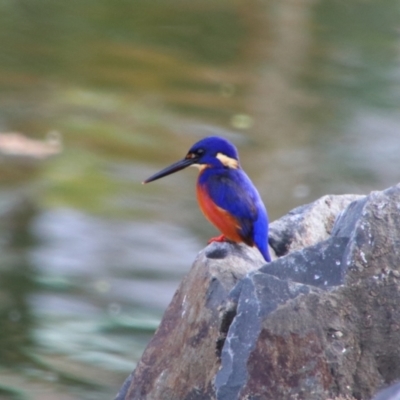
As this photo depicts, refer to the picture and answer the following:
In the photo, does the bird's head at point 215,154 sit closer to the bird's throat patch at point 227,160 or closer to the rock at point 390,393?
the bird's throat patch at point 227,160

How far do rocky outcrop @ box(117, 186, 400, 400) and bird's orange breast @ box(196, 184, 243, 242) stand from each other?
0.61 m

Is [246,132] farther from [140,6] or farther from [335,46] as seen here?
[140,6]

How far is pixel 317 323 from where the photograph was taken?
109 inches

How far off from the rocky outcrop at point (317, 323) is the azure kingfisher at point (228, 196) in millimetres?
524

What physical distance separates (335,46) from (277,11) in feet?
3.80

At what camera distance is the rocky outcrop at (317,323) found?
2.72 metres

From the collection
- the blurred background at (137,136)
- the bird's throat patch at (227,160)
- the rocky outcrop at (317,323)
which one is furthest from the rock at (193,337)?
the blurred background at (137,136)

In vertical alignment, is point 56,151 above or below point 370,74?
below

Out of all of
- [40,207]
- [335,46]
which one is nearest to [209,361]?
[40,207]

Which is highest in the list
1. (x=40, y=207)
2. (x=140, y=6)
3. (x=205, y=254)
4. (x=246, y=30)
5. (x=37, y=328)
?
(x=140, y=6)

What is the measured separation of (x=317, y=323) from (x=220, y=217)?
1.03 metres

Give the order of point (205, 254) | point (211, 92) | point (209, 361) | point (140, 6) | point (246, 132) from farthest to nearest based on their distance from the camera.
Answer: point (140, 6)
point (211, 92)
point (246, 132)
point (205, 254)
point (209, 361)

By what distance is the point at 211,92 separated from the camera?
8.88 m

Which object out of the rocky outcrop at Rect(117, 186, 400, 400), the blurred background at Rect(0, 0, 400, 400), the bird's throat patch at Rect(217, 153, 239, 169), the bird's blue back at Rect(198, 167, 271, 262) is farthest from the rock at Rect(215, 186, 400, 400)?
the blurred background at Rect(0, 0, 400, 400)
